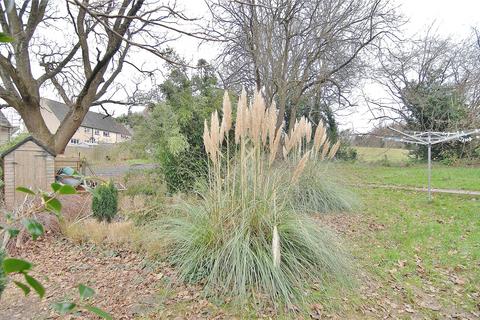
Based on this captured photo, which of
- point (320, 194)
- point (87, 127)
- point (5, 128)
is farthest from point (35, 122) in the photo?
point (87, 127)

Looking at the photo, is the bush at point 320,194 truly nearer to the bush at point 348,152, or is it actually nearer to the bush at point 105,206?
the bush at point 105,206

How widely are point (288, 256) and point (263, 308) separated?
0.48 metres

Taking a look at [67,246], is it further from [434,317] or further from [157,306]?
[434,317]

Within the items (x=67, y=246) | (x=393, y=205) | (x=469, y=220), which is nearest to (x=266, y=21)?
(x=393, y=205)

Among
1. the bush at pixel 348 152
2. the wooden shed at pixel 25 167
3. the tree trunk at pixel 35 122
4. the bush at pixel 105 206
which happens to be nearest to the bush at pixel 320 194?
the bush at pixel 105 206

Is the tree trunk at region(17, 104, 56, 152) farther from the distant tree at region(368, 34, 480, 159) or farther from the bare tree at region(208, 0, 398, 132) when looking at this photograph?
the distant tree at region(368, 34, 480, 159)

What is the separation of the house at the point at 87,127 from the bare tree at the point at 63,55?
14.7 metres

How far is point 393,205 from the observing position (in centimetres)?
630

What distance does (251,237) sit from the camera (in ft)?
8.93

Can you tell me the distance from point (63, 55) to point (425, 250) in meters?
11.6

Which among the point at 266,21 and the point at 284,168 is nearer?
the point at 284,168

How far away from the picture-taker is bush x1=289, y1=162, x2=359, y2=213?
204 inches

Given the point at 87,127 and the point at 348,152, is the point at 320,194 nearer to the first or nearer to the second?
the point at 348,152

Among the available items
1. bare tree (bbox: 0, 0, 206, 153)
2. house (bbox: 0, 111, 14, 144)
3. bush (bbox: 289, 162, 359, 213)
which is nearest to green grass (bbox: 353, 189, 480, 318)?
bush (bbox: 289, 162, 359, 213)
